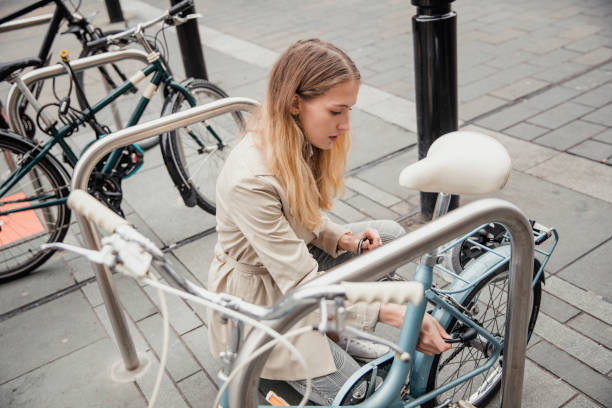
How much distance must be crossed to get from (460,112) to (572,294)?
2.19 meters

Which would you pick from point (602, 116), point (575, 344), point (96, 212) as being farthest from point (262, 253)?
point (602, 116)

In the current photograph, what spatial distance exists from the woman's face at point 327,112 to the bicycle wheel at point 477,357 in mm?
733

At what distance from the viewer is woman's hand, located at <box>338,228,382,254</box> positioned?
7.38 feet

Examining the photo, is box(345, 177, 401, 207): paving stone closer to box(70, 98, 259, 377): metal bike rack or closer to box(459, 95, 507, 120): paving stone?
box(459, 95, 507, 120): paving stone

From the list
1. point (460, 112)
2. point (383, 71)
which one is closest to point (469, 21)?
point (383, 71)

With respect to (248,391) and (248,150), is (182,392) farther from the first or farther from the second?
(248,391)

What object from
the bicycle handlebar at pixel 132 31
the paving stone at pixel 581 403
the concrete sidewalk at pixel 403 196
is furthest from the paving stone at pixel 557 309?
the bicycle handlebar at pixel 132 31

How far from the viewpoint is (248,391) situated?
1223 mm

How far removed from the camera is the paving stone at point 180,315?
2748 mm

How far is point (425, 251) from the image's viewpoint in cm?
131

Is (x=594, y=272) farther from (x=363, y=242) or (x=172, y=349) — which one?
(x=172, y=349)

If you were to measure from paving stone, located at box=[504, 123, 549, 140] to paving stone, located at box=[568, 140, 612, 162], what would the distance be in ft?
1.02

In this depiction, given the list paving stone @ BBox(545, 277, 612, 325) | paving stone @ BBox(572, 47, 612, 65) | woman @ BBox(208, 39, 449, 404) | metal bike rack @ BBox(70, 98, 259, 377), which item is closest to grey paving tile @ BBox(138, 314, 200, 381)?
metal bike rack @ BBox(70, 98, 259, 377)

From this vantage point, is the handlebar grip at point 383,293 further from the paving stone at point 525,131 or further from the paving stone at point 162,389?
the paving stone at point 525,131
